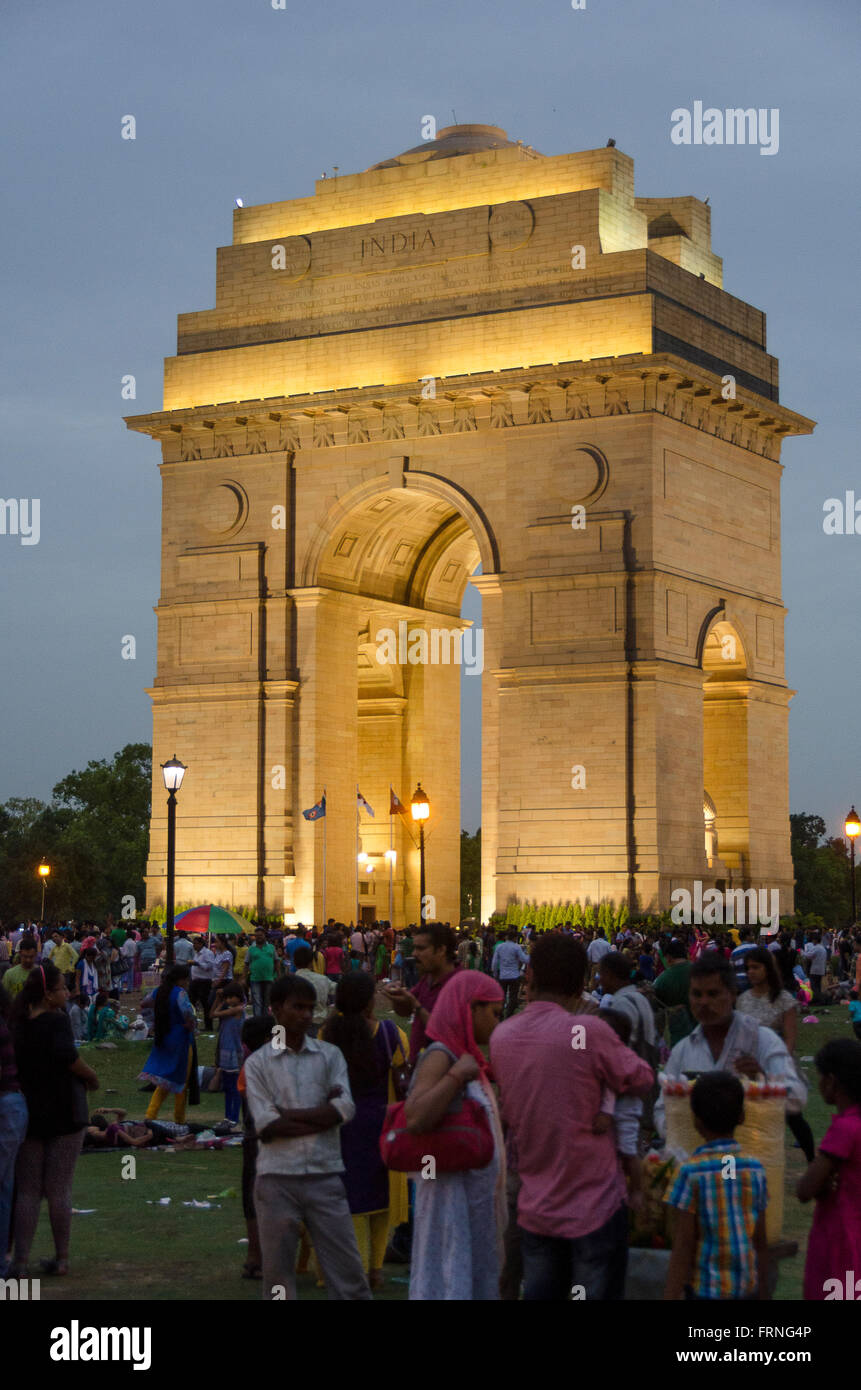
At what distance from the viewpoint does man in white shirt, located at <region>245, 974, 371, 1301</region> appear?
9.50 meters

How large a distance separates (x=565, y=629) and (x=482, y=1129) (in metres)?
33.2

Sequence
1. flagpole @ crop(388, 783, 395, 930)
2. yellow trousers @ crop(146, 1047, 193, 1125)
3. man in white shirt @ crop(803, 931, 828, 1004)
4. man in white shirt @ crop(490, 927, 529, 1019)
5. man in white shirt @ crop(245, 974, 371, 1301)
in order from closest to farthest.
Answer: man in white shirt @ crop(245, 974, 371, 1301), yellow trousers @ crop(146, 1047, 193, 1125), man in white shirt @ crop(490, 927, 529, 1019), man in white shirt @ crop(803, 931, 828, 1004), flagpole @ crop(388, 783, 395, 930)

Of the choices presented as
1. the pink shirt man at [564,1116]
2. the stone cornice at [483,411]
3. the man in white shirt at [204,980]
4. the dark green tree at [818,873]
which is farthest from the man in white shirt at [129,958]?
the dark green tree at [818,873]

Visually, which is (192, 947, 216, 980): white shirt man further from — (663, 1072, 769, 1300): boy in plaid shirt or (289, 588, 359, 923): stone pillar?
(663, 1072, 769, 1300): boy in plaid shirt

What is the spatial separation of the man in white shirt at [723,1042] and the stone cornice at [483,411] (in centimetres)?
3233

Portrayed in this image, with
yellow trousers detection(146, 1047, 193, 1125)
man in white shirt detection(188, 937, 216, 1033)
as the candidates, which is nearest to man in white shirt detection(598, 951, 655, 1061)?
yellow trousers detection(146, 1047, 193, 1125)

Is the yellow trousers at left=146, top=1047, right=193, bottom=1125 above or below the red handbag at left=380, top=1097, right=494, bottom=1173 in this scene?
below

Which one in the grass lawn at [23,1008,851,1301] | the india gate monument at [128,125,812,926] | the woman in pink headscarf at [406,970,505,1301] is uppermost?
the india gate monument at [128,125,812,926]

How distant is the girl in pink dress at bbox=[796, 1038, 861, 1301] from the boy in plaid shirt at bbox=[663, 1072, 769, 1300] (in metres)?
0.42

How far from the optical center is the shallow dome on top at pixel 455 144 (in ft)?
154

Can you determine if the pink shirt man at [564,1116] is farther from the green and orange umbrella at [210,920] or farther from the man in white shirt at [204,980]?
the green and orange umbrella at [210,920]

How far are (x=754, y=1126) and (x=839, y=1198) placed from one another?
793mm

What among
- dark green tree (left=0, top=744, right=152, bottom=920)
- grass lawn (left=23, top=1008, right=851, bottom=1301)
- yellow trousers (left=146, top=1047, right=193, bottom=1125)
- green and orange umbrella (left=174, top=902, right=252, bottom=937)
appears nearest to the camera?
grass lawn (left=23, top=1008, right=851, bottom=1301)

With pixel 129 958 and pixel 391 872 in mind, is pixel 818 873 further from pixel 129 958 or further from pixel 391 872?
pixel 129 958
